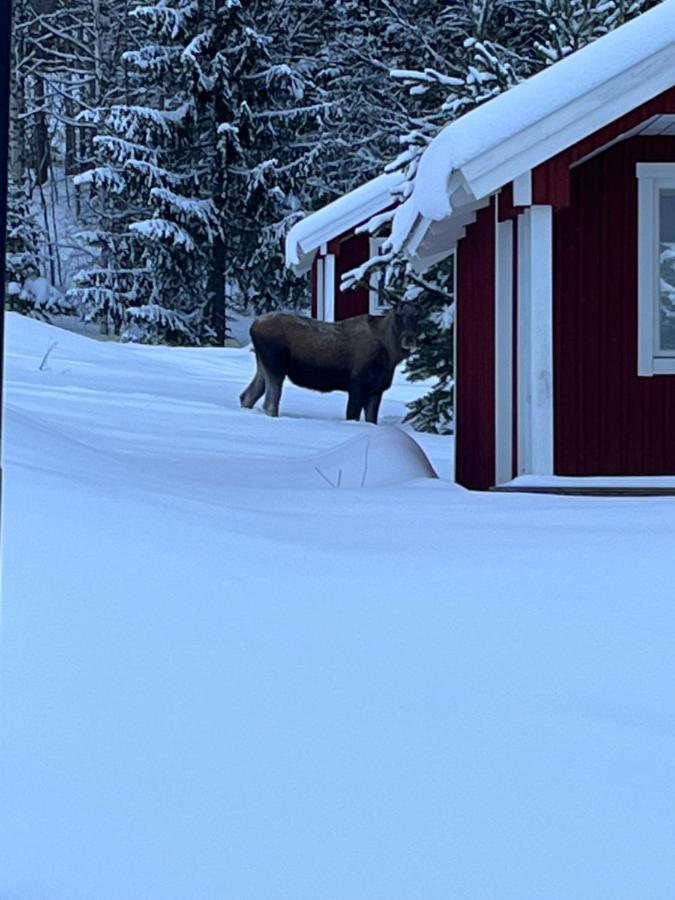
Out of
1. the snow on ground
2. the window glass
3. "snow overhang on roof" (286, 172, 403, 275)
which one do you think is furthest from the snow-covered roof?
"snow overhang on roof" (286, 172, 403, 275)

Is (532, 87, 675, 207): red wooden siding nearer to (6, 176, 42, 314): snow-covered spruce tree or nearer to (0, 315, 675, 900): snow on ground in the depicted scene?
(0, 315, 675, 900): snow on ground

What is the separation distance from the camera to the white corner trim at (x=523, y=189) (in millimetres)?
8602

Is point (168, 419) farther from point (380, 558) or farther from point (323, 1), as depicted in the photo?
point (323, 1)

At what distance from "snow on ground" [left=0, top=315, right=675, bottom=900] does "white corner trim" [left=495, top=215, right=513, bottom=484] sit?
3608mm

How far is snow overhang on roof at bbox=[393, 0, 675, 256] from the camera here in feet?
27.5

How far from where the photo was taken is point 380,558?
5199mm

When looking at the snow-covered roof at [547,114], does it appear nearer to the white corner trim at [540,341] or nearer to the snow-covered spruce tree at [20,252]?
the white corner trim at [540,341]

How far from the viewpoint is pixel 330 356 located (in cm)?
1557


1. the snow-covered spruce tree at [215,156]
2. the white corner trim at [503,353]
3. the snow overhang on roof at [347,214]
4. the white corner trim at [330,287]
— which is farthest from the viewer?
the snow-covered spruce tree at [215,156]

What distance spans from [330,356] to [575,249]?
648 cm

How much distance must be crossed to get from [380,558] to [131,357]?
615 inches

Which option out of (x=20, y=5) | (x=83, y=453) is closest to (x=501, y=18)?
(x=20, y=5)

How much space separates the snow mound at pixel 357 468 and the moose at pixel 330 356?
5.90 m

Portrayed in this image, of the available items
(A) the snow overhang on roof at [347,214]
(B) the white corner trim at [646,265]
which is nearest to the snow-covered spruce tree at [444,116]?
(A) the snow overhang on roof at [347,214]
